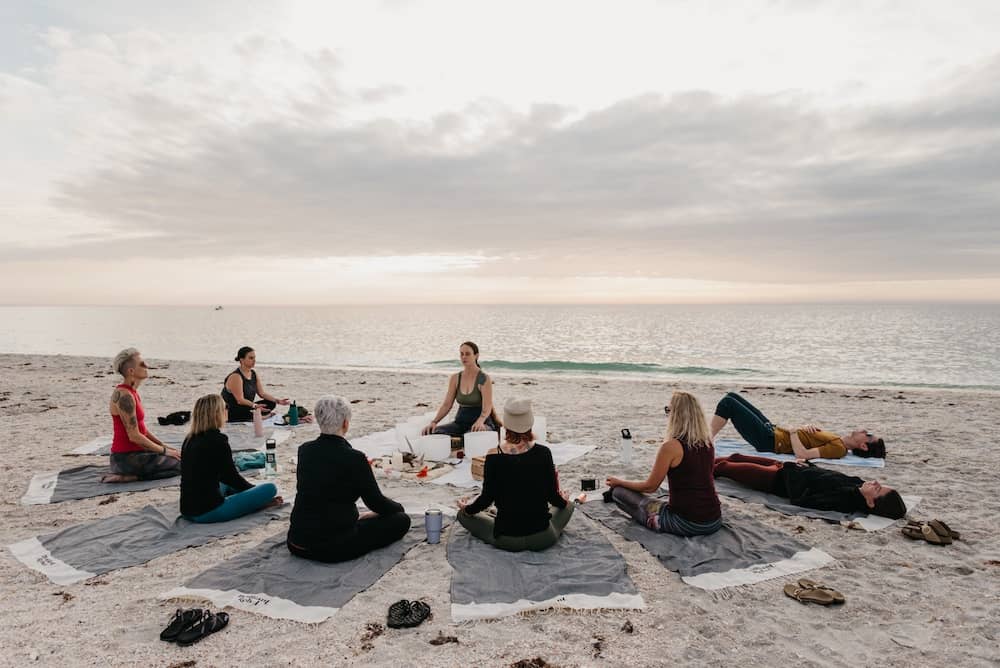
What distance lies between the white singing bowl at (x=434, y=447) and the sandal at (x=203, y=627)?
4.35m

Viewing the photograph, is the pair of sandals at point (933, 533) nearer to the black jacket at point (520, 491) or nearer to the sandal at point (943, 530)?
the sandal at point (943, 530)

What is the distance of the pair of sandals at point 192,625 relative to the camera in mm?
3625

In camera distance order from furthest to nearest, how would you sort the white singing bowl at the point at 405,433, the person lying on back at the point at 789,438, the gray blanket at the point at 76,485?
1. the white singing bowl at the point at 405,433
2. the person lying on back at the point at 789,438
3. the gray blanket at the point at 76,485

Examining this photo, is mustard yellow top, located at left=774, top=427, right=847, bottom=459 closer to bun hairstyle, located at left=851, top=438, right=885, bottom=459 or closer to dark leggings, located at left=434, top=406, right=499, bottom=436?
bun hairstyle, located at left=851, top=438, right=885, bottom=459

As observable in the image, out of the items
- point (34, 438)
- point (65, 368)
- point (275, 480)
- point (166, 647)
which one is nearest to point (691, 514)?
point (166, 647)

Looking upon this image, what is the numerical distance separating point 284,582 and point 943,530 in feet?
19.5

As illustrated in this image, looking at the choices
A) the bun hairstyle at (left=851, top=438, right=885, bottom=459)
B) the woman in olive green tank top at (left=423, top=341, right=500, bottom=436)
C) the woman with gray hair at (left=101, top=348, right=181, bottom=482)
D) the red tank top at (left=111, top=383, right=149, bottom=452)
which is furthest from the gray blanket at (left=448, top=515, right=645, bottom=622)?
the bun hairstyle at (left=851, top=438, right=885, bottom=459)

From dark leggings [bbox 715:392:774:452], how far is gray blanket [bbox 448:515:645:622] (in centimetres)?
371

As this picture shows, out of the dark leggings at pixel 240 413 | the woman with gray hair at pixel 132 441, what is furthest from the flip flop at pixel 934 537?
the dark leggings at pixel 240 413

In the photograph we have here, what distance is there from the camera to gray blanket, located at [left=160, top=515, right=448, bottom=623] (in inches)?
159

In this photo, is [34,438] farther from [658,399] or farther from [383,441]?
[658,399]

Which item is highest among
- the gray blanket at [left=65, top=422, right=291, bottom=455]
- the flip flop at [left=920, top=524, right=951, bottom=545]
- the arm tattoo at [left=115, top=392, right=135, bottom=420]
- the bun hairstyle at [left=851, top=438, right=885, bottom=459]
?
the arm tattoo at [left=115, top=392, right=135, bottom=420]

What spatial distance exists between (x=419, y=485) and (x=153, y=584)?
10.7 feet

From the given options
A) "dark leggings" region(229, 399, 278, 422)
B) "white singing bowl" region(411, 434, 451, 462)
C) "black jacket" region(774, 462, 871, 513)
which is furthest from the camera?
"dark leggings" region(229, 399, 278, 422)
